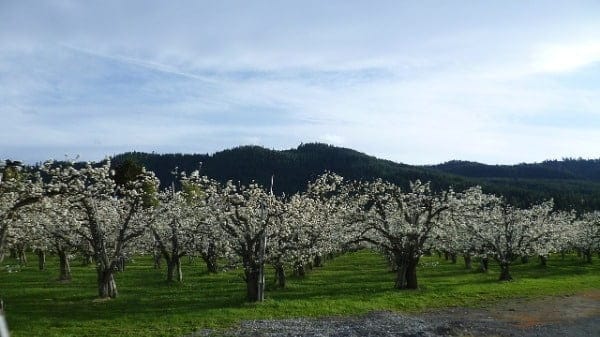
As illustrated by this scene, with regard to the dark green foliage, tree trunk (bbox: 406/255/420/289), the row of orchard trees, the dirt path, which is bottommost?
the dirt path

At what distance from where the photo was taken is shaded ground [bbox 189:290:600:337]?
95.5 feet

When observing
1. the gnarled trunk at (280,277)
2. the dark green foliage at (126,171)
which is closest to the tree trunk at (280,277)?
the gnarled trunk at (280,277)

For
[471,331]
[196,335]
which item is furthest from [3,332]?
[471,331]

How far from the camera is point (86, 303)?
120ft

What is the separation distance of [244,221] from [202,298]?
23.9ft

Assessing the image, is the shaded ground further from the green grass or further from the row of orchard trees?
the row of orchard trees

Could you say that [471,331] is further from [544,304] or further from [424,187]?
[424,187]

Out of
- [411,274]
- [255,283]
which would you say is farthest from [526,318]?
[255,283]

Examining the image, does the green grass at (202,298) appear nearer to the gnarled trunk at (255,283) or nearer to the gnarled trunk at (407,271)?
the gnarled trunk at (255,283)

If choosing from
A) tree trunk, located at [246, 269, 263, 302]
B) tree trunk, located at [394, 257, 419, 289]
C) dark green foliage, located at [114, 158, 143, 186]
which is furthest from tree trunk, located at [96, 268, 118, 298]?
dark green foliage, located at [114, 158, 143, 186]

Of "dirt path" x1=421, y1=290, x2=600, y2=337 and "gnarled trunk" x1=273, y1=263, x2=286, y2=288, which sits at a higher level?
"gnarled trunk" x1=273, y1=263, x2=286, y2=288

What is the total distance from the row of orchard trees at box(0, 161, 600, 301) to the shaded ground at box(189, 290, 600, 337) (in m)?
7.91

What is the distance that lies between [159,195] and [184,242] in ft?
23.8

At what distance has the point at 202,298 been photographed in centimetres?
3994
